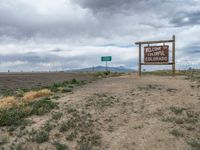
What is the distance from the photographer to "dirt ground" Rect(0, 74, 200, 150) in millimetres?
10234

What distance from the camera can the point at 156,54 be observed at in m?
29.7

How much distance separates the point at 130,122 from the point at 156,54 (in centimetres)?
1829

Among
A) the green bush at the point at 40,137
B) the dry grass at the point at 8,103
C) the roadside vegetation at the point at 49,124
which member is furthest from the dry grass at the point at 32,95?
the green bush at the point at 40,137

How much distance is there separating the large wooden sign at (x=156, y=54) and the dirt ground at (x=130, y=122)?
42.3ft

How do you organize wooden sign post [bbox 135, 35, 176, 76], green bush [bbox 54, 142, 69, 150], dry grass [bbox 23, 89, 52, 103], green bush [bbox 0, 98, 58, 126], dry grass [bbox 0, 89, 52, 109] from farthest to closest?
1. wooden sign post [bbox 135, 35, 176, 76]
2. dry grass [bbox 23, 89, 52, 103]
3. dry grass [bbox 0, 89, 52, 109]
4. green bush [bbox 0, 98, 58, 126]
5. green bush [bbox 54, 142, 69, 150]

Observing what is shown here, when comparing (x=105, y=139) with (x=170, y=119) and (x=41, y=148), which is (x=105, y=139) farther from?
(x=170, y=119)

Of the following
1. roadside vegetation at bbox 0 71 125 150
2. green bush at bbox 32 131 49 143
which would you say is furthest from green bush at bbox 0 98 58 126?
green bush at bbox 32 131 49 143

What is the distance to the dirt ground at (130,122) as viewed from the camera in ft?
33.6

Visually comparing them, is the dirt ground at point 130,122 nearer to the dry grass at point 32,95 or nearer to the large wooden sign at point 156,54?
the dry grass at point 32,95

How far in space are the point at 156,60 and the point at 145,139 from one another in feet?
65.0

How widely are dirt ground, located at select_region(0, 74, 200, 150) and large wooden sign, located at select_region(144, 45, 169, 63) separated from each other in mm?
12889

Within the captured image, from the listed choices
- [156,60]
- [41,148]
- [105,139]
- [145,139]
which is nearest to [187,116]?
[145,139]

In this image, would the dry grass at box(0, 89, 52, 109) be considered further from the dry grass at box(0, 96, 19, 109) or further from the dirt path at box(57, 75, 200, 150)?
the dirt path at box(57, 75, 200, 150)

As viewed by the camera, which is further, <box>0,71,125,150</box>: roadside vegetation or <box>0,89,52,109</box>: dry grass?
<box>0,89,52,109</box>: dry grass
